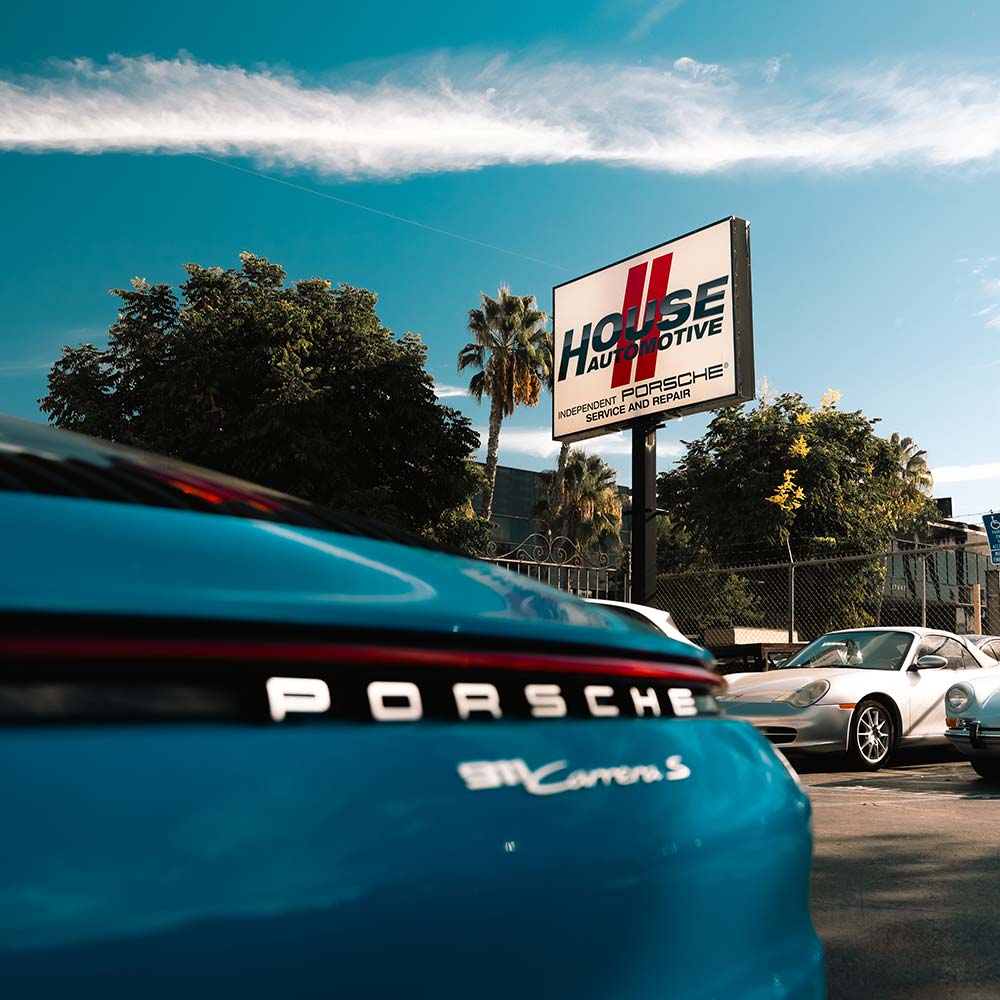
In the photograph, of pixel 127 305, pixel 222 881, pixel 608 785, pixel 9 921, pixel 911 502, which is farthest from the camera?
pixel 911 502

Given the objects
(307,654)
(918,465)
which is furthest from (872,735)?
(918,465)

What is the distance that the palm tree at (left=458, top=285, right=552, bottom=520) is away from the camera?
117 feet

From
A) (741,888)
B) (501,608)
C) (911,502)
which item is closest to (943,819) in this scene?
(741,888)

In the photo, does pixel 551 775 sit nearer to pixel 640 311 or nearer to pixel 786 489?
pixel 640 311

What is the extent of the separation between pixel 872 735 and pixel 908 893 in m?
4.87

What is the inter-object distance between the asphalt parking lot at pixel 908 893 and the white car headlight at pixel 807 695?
4.51 ft

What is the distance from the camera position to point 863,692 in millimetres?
8305

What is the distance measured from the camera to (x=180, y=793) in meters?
0.88

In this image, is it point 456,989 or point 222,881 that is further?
point 456,989

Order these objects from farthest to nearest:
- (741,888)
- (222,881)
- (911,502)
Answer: (911,502), (741,888), (222,881)

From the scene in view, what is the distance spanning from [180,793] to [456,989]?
341 mm

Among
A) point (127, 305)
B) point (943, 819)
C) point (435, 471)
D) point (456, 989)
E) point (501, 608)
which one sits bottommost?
point (943, 819)

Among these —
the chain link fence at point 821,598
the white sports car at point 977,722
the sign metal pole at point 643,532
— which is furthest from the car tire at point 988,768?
the sign metal pole at point 643,532

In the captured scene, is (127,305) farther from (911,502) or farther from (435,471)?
(911,502)
